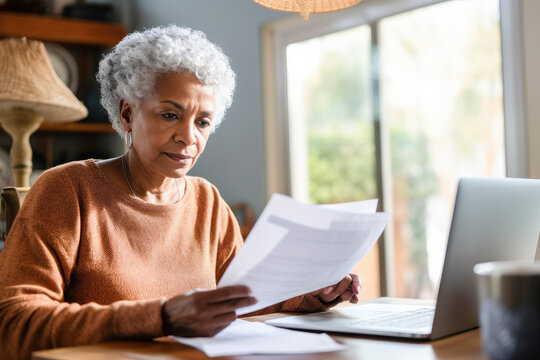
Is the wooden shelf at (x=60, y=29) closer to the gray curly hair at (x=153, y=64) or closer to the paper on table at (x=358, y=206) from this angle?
the gray curly hair at (x=153, y=64)

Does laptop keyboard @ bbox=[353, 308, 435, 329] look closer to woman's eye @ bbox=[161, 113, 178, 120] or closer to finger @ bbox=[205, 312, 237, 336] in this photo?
finger @ bbox=[205, 312, 237, 336]

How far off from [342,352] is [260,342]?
12cm

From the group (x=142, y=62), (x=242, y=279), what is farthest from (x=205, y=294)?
(x=142, y=62)

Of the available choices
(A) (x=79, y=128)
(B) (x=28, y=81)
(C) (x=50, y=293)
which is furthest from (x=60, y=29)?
(C) (x=50, y=293)

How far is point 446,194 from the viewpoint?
376cm

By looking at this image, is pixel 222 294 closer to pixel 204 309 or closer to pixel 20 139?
pixel 204 309

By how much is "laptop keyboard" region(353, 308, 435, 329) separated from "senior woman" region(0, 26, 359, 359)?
0.14 m

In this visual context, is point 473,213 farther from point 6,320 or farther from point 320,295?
point 6,320

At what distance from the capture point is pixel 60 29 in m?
3.92

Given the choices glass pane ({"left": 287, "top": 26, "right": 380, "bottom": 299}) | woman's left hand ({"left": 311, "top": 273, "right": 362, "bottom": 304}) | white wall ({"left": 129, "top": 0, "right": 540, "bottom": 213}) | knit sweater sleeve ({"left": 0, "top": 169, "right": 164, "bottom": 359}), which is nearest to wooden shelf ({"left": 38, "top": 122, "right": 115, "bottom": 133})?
white wall ({"left": 129, "top": 0, "right": 540, "bottom": 213})

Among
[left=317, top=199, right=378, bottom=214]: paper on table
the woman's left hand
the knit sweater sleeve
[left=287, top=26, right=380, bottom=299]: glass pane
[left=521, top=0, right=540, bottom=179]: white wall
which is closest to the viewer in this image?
the knit sweater sleeve

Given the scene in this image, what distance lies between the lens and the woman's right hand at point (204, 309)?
35.1 inches

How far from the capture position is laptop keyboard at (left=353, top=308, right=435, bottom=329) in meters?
1.01

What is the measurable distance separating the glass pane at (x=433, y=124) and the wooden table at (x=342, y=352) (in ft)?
8.92
